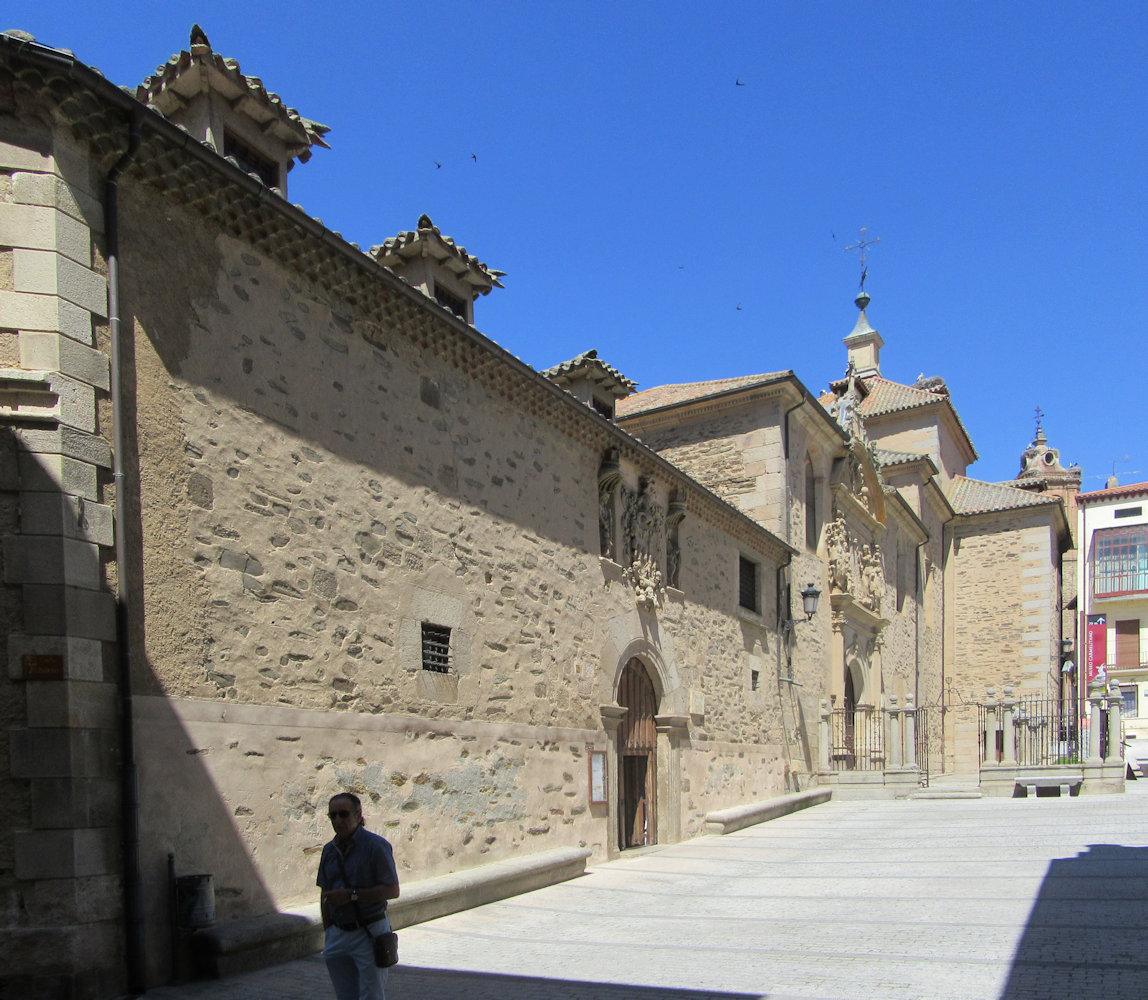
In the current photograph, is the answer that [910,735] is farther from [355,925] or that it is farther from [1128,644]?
[1128,644]

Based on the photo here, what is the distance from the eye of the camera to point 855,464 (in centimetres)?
2139

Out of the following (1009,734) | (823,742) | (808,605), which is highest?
(808,605)

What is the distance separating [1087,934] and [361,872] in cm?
513

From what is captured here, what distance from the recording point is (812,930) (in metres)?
7.68

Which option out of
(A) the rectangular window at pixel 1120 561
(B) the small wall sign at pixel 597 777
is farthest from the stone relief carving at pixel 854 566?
(A) the rectangular window at pixel 1120 561

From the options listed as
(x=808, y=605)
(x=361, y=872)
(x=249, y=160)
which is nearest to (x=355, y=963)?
(x=361, y=872)

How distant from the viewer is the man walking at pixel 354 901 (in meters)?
4.61

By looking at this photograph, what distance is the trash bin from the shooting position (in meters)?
6.08

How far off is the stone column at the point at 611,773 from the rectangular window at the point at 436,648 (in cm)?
294

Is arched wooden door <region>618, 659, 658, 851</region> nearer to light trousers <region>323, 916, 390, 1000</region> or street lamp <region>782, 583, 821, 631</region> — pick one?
street lamp <region>782, 583, 821, 631</region>

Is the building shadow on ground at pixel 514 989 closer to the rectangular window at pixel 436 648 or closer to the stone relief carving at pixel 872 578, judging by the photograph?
the rectangular window at pixel 436 648

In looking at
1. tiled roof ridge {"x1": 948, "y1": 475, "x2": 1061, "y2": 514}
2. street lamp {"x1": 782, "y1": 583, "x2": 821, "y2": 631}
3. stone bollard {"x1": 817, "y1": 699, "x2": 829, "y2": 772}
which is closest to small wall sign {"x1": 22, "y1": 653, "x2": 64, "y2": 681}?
street lamp {"x1": 782, "y1": 583, "x2": 821, "y2": 631}

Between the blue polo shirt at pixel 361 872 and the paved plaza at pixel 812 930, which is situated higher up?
the blue polo shirt at pixel 361 872

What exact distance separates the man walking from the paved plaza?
1.36 m
